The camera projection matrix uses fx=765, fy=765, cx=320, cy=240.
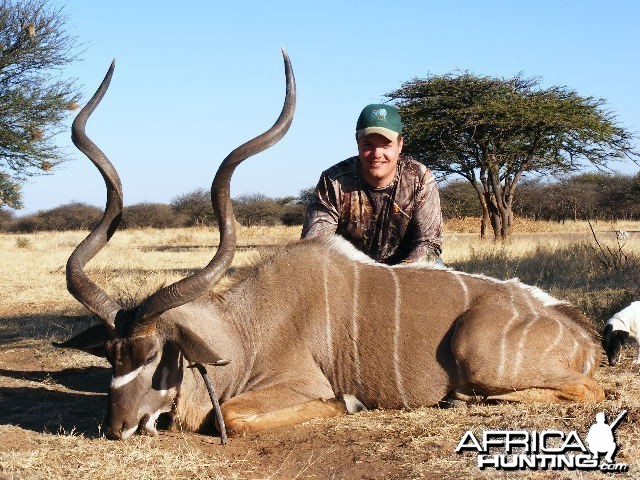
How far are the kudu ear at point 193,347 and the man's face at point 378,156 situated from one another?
6.27 ft

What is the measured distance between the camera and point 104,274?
1108 cm

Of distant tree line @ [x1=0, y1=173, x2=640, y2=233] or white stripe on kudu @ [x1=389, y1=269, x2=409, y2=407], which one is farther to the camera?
distant tree line @ [x1=0, y1=173, x2=640, y2=233]

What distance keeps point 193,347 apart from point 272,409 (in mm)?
563

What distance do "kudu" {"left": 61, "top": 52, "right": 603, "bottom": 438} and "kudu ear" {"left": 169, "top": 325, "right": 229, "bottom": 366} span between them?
17 mm

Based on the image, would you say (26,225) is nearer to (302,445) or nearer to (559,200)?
(559,200)

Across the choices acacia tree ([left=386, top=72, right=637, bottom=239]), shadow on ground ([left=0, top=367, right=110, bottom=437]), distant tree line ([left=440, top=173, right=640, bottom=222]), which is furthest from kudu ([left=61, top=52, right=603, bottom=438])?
distant tree line ([left=440, top=173, right=640, bottom=222])

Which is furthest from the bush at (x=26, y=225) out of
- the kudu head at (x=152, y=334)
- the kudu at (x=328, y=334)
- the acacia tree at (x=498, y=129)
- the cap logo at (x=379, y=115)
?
the kudu head at (x=152, y=334)

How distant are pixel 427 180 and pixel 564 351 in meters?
1.65

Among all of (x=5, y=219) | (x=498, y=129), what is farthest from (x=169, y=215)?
(x=498, y=129)

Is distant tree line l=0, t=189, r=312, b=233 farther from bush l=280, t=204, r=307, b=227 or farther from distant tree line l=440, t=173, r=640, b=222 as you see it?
distant tree line l=440, t=173, r=640, b=222

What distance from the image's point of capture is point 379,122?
5.08 m

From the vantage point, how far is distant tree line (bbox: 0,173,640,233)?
38906 millimetres

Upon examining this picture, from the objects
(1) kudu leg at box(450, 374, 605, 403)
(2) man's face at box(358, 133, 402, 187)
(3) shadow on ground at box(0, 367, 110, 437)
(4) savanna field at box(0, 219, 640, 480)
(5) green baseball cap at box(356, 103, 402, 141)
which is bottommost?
(3) shadow on ground at box(0, 367, 110, 437)

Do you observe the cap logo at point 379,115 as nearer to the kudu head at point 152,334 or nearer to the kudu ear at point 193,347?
the kudu head at point 152,334
